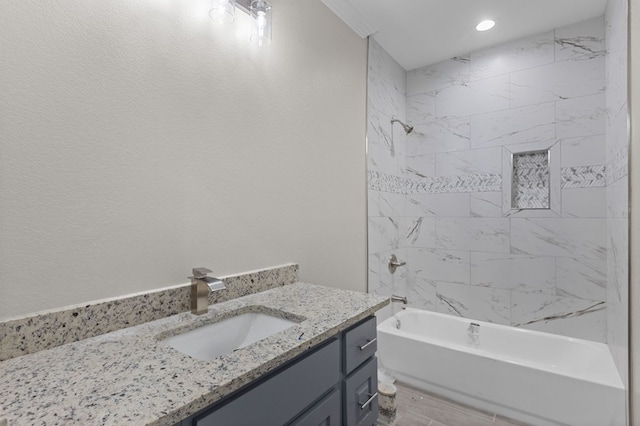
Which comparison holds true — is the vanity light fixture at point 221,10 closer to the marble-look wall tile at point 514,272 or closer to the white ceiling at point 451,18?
the white ceiling at point 451,18

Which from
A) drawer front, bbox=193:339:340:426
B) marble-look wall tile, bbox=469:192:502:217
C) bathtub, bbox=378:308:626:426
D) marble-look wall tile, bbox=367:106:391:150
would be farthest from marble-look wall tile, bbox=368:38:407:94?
drawer front, bbox=193:339:340:426

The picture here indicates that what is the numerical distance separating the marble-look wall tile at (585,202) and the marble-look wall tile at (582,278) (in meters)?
0.33

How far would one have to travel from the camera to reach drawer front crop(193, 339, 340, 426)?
71 centimetres

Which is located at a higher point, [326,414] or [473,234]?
[473,234]

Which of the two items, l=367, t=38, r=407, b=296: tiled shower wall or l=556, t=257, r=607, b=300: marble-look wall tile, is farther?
l=367, t=38, r=407, b=296: tiled shower wall

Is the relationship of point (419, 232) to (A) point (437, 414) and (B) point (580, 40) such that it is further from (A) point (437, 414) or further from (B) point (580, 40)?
(B) point (580, 40)

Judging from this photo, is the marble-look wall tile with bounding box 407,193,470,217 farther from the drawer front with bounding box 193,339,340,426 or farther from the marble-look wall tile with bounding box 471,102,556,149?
the drawer front with bounding box 193,339,340,426

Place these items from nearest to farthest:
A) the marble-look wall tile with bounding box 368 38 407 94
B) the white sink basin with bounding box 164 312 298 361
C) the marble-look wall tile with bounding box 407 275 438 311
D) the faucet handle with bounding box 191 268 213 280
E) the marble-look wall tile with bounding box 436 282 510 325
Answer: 1. the white sink basin with bounding box 164 312 298 361
2. the faucet handle with bounding box 191 268 213 280
3. the marble-look wall tile with bounding box 368 38 407 94
4. the marble-look wall tile with bounding box 436 282 510 325
5. the marble-look wall tile with bounding box 407 275 438 311

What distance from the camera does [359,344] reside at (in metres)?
1.15

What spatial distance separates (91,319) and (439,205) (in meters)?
2.65

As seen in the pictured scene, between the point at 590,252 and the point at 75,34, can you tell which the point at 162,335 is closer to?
the point at 75,34

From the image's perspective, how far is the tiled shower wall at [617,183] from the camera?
160 cm

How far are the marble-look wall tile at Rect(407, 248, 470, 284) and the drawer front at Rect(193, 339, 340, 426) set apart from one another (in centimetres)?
207

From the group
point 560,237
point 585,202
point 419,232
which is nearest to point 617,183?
point 585,202
